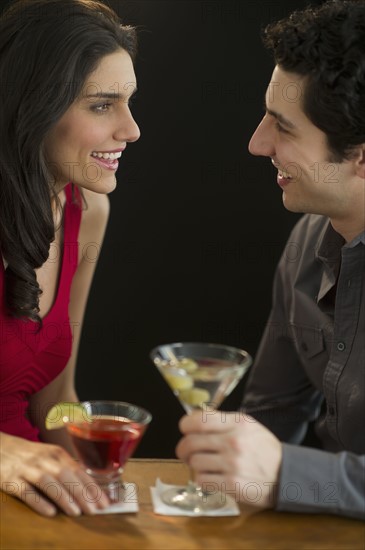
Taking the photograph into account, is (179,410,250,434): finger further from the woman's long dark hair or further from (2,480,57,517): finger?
the woman's long dark hair

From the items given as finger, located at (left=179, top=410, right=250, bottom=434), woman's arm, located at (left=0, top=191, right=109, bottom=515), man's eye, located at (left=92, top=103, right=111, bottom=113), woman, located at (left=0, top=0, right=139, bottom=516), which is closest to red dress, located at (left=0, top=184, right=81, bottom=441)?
woman, located at (left=0, top=0, right=139, bottom=516)

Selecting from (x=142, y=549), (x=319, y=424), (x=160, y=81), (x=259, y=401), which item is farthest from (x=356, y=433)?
(x=160, y=81)

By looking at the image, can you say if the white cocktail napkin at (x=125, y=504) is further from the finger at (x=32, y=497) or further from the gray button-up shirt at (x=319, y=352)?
the gray button-up shirt at (x=319, y=352)

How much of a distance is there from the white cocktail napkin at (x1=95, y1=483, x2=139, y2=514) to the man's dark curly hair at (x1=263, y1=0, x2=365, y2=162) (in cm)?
102

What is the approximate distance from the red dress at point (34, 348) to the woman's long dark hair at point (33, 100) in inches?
2.3

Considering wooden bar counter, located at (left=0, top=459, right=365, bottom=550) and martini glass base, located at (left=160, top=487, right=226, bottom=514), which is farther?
martini glass base, located at (left=160, top=487, right=226, bottom=514)

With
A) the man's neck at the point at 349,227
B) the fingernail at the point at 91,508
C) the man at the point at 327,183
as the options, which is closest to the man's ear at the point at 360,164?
the man at the point at 327,183

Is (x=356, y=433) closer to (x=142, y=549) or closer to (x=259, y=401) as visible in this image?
(x=259, y=401)

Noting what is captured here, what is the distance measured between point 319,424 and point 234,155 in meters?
1.05

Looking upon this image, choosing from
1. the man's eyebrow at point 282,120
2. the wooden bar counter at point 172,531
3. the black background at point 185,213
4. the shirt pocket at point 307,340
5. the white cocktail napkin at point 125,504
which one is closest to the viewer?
the wooden bar counter at point 172,531

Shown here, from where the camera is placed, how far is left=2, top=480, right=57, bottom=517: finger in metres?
1.53

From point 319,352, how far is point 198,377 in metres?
0.84

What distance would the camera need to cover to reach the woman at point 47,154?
220 centimetres

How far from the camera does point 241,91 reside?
290 centimetres
